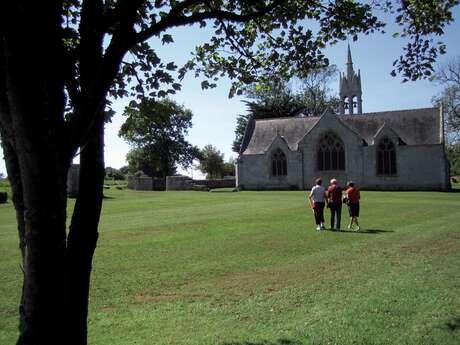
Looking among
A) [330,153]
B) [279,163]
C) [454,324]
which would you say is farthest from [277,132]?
[454,324]

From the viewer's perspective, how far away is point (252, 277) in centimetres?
821

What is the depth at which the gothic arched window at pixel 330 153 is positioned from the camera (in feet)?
149

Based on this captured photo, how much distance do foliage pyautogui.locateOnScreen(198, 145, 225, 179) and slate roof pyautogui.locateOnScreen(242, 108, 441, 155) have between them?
3256 centimetres

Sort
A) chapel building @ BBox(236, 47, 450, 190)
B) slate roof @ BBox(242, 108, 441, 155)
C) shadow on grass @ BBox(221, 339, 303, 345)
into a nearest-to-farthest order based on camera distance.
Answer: shadow on grass @ BBox(221, 339, 303, 345) → chapel building @ BBox(236, 47, 450, 190) → slate roof @ BBox(242, 108, 441, 155)

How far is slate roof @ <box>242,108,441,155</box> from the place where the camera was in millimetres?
42281

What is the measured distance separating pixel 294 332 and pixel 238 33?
13.9 ft

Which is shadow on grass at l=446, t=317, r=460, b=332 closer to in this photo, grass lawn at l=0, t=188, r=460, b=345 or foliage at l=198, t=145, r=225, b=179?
grass lawn at l=0, t=188, r=460, b=345

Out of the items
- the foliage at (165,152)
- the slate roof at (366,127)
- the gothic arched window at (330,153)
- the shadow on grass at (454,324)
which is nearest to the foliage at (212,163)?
the foliage at (165,152)

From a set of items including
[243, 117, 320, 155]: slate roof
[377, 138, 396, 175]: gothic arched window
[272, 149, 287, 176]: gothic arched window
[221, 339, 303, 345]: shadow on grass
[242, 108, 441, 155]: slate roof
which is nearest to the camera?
[221, 339, 303, 345]: shadow on grass

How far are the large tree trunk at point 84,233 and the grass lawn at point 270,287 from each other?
158cm

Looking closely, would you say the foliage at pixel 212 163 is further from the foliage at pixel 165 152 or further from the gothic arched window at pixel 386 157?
the gothic arched window at pixel 386 157

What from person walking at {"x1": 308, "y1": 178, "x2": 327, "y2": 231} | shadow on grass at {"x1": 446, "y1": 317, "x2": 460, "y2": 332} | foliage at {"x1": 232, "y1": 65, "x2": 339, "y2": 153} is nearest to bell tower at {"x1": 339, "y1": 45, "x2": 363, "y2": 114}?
foliage at {"x1": 232, "y1": 65, "x2": 339, "y2": 153}

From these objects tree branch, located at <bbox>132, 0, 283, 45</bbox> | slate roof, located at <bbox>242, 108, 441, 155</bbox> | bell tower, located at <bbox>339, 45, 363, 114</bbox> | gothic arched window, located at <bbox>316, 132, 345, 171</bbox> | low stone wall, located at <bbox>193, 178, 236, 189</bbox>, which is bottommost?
low stone wall, located at <bbox>193, 178, 236, 189</bbox>

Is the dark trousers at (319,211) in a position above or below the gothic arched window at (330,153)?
below
